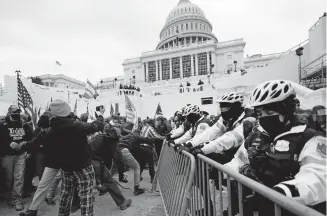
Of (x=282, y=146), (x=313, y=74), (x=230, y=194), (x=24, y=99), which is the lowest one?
(x=230, y=194)

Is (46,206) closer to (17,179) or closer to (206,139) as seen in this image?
(17,179)

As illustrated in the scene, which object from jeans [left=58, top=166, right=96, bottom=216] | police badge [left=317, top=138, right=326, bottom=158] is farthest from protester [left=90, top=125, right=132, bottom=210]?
police badge [left=317, top=138, right=326, bottom=158]

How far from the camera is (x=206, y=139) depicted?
3451mm

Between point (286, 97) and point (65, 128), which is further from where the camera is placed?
point (65, 128)

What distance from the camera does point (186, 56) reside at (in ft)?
205

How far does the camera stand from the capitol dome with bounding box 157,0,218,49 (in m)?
71.9

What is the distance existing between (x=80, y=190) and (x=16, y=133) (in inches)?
94.9

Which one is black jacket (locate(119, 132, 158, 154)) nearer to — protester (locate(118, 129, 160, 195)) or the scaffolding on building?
protester (locate(118, 129, 160, 195))

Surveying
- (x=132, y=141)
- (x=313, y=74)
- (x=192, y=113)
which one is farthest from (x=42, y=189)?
(x=313, y=74)

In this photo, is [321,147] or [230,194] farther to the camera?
[230,194]

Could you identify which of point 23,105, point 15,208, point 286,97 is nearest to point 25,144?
point 15,208

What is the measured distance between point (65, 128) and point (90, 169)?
668 mm

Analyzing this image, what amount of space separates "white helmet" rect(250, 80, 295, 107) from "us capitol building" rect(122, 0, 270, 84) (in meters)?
52.8

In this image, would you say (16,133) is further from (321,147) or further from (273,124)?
(321,147)
